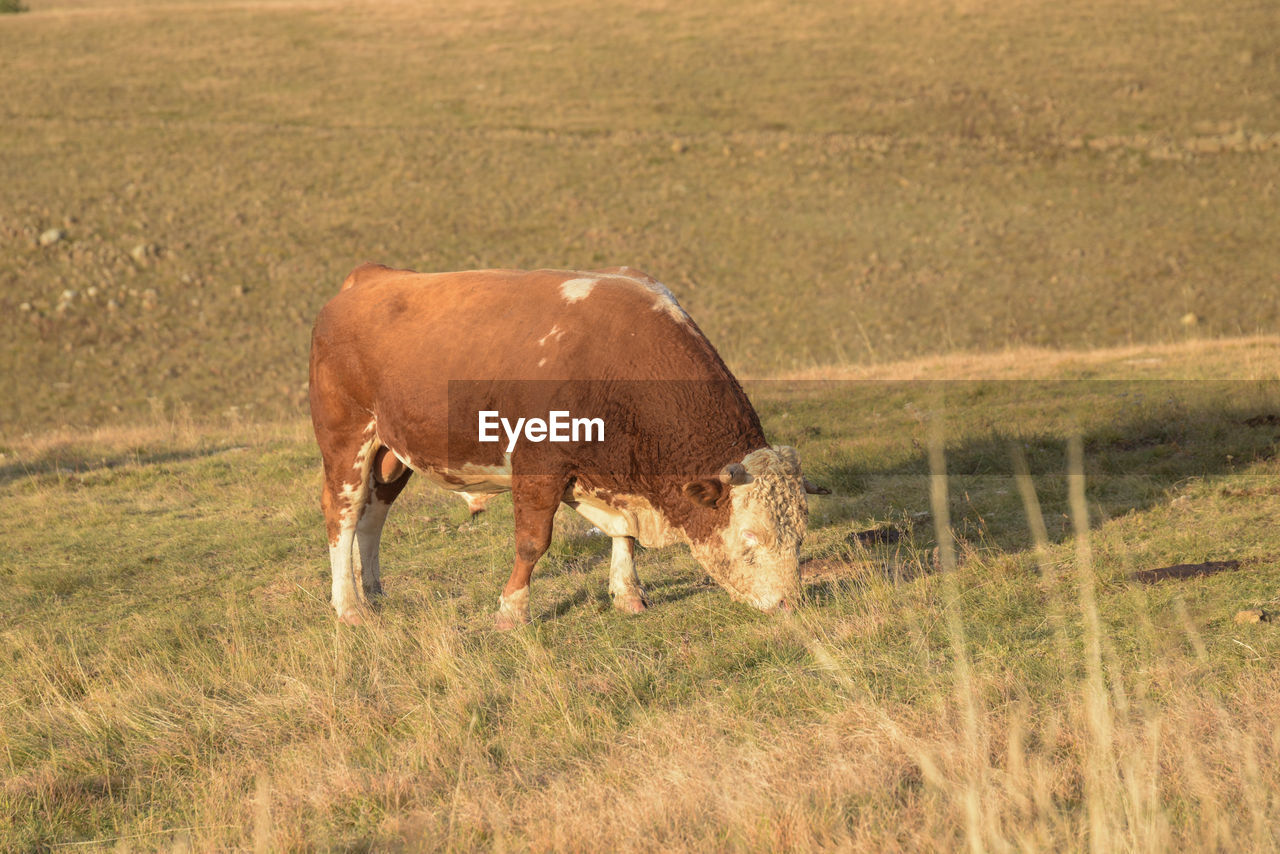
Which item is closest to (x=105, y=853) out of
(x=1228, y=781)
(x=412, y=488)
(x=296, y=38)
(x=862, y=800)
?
(x=862, y=800)

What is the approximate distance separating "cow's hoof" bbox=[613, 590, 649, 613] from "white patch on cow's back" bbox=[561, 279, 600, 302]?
2090 millimetres

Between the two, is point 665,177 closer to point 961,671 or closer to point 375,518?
point 375,518

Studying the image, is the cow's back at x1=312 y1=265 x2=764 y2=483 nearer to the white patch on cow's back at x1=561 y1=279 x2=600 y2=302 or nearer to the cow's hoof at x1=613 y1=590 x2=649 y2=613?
the white patch on cow's back at x1=561 y1=279 x2=600 y2=302

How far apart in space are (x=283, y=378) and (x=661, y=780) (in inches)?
984

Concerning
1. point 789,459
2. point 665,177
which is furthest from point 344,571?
point 665,177

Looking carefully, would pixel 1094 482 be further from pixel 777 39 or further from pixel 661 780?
pixel 777 39

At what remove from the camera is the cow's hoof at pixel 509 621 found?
7363 mm

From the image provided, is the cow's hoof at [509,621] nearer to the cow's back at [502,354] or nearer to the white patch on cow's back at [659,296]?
the cow's back at [502,354]

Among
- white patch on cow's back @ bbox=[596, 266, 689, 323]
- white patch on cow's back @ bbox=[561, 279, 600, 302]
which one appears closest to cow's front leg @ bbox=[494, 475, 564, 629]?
white patch on cow's back @ bbox=[561, 279, 600, 302]

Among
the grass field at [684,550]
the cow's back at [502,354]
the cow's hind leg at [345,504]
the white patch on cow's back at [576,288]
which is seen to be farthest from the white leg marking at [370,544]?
the white patch on cow's back at [576,288]

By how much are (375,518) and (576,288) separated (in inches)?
103

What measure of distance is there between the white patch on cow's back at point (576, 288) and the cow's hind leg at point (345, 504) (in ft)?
6.65

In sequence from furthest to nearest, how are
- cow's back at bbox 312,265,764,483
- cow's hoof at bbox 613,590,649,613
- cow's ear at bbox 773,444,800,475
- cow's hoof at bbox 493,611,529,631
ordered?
cow's hoof at bbox 613,590,649,613 < cow's hoof at bbox 493,611,529,631 < cow's back at bbox 312,265,764,483 < cow's ear at bbox 773,444,800,475

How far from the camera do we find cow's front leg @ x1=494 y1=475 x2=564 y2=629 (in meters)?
7.26
